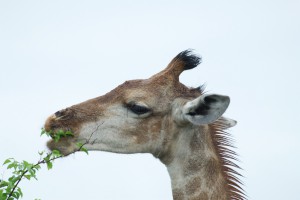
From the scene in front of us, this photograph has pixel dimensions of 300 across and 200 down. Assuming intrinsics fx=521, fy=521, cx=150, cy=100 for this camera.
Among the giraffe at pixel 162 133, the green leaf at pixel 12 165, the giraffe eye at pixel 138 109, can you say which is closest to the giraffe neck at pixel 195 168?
the giraffe at pixel 162 133

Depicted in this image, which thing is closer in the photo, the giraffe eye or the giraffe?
the giraffe

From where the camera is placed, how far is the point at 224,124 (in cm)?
926

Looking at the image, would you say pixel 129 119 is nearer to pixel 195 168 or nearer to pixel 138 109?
pixel 138 109

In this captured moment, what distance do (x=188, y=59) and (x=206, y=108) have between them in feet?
6.48

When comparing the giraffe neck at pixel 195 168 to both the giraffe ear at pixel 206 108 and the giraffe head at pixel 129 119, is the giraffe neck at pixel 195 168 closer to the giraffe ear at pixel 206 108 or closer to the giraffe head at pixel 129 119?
the giraffe head at pixel 129 119

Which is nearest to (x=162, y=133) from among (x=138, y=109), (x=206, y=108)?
(x=138, y=109)

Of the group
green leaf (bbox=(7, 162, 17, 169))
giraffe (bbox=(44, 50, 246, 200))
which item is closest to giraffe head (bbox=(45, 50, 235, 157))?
giraffe (bbox=(44, 50, 246, 200))

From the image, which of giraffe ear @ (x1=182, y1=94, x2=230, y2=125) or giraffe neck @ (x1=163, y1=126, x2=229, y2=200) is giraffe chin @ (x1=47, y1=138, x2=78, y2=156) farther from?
giraffe ear @ (x1=182, y1=94, x2=230, y2=125)

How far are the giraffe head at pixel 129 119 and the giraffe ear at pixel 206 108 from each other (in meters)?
0.02

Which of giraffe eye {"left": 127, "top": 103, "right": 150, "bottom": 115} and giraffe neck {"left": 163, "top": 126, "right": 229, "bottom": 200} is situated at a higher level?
giraffe eye {"left": 127, "top": 103, "right": 150, "bottom": 115}

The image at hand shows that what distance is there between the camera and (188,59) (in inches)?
382

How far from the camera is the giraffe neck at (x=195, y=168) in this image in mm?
8203

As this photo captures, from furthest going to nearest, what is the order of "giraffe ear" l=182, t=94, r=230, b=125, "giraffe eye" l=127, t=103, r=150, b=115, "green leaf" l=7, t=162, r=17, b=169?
"giraffe eye" l=127, t=103, r=150, b=115 → "giraffe ear" l=182, t=94, r=230, b=125 → "green leaf" l=7, t=162, r=17, b=169

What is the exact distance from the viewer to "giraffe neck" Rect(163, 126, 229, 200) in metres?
8.20
